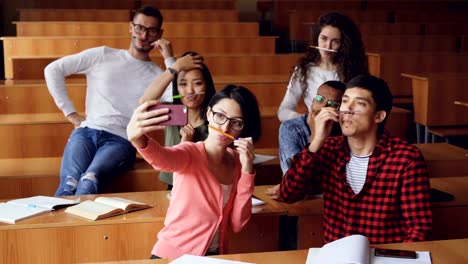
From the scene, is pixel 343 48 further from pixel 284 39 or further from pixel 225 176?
pixel 284 39

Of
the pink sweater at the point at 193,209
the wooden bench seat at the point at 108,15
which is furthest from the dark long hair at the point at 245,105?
the wooden bench seat at the point at 108,15

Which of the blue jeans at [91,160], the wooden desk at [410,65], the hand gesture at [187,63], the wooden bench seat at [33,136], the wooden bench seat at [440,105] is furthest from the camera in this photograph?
the wooden desk at [410,65]

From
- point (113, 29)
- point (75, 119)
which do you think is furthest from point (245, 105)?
point (113, 29)

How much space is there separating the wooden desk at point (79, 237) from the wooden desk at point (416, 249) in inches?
21.6

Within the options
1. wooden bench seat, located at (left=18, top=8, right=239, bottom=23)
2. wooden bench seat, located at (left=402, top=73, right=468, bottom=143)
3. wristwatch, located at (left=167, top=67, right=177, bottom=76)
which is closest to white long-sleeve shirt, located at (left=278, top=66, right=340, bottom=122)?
wristwatch, located at (left=167, top=67, right=177, bottom=76)

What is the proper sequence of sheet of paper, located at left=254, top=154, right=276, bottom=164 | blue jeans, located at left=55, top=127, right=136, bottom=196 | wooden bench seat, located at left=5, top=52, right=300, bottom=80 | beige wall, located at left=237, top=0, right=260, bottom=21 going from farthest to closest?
beige wall, located at left=237, top=0, right=260, bottom=21, wooden bench seat, located at left=5, top=52, right=300, bottom=80, sheet of paper, located at left=254, top=154, right=276, bottom=164, blue jeans, located at left=55, top=127, right=136, bottom=196

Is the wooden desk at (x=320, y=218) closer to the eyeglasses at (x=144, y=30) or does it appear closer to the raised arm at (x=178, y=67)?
the raised arm at (x=178, y=67)

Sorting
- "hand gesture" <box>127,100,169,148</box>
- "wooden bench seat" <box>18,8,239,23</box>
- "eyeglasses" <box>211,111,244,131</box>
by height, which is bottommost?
"eyeglasses" <box>211,111,244,131</box>

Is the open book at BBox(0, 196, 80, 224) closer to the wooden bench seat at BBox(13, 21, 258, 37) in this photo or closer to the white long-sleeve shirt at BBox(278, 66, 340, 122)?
the white long-sleeve shirt at BBox(278, 66, 340, 122)

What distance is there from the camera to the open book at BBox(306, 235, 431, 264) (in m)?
1.55

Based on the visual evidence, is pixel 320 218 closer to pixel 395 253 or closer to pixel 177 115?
pixel 395 253

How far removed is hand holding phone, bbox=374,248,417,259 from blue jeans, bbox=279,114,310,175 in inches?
50.2

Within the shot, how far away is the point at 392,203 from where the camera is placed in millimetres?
2090

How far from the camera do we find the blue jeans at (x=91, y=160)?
2900mm
